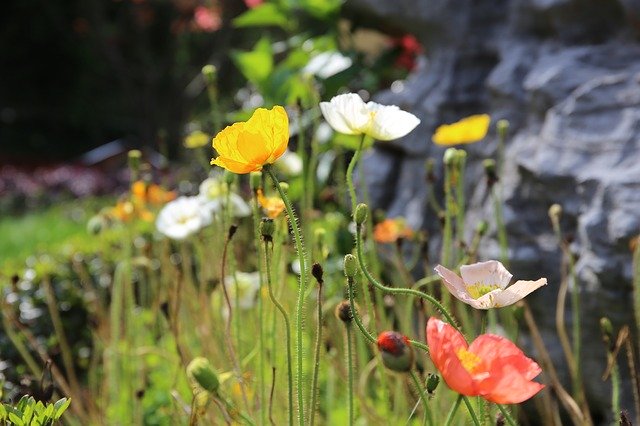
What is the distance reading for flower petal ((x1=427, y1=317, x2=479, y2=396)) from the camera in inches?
28.2

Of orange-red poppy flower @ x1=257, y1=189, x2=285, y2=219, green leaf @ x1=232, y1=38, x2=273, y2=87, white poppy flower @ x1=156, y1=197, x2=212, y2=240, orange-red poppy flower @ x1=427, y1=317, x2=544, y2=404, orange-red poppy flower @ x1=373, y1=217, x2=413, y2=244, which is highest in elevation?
orange-red poppy flower @ x1=427, y1=317, x2=544, y2=404

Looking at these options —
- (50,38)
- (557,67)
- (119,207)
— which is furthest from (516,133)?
(50,38)

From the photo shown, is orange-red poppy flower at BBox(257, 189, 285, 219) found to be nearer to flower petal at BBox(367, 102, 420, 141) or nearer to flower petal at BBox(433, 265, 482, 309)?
flower petal at BBox(367, 102, 420, 141)

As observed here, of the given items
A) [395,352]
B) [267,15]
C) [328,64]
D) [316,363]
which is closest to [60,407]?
[316,363]

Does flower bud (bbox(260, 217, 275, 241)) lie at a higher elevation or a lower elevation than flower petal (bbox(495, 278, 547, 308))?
higher

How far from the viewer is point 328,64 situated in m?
2.62

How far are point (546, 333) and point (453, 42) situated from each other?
3.24ft

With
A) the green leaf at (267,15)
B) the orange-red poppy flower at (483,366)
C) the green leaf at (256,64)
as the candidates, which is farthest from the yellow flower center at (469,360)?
the green leaf at (267,15)

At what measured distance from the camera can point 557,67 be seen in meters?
2.03

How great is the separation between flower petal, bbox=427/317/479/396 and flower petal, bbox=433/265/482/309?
0.06 m

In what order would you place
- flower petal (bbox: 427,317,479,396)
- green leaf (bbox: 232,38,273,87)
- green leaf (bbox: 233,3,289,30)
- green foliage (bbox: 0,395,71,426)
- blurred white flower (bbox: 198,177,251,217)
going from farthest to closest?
green leaf (bbox: 233,3,289,30), green leaf (bbox: 232,38,273,87), blurred white flower (bbox: 198,177,251,217), green foliage (bbox: 0,395,71,426), flower petal (bbox: 427,317,479,396)

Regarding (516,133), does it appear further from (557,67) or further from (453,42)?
(453,42)

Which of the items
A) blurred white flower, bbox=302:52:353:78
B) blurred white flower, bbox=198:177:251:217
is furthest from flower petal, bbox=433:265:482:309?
blurred white flower, bbox=302:52:353:78

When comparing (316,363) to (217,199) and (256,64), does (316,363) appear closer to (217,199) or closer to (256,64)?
(217,199)
